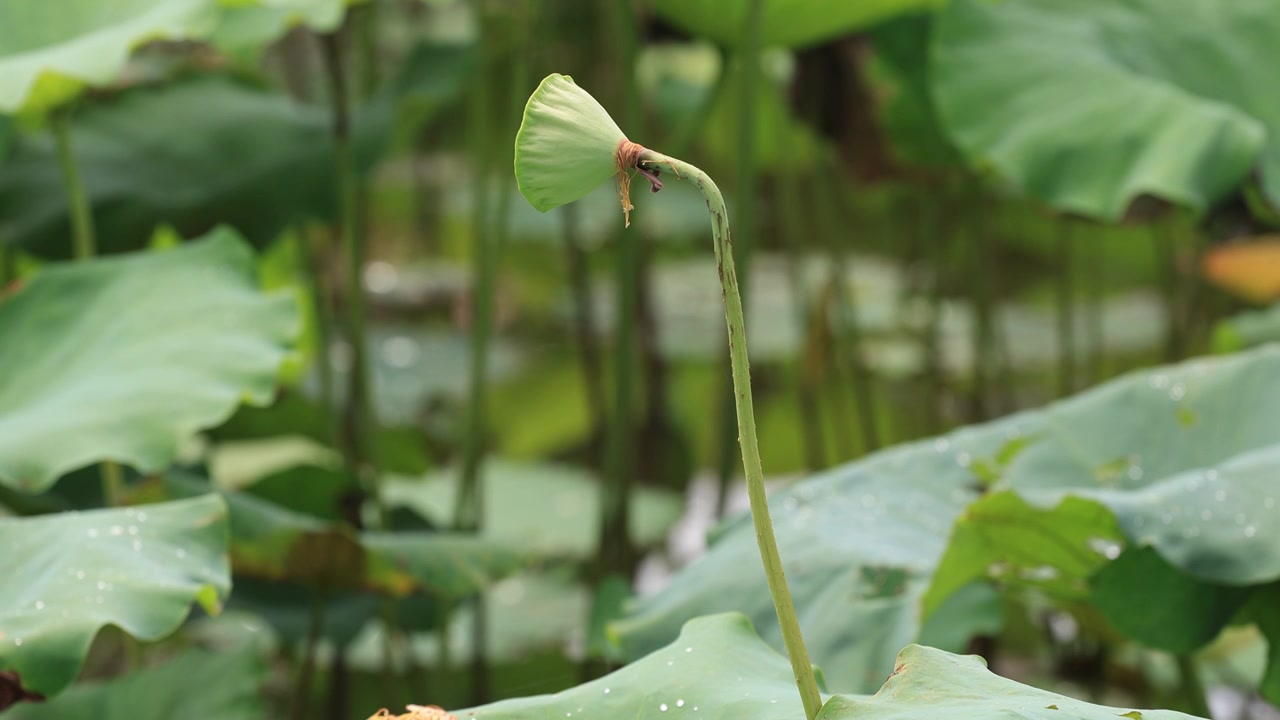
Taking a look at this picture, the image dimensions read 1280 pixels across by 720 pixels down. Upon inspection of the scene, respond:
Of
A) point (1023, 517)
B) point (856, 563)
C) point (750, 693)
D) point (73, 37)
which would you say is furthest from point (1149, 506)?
point (73, 37)

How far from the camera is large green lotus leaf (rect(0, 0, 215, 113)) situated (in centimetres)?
98

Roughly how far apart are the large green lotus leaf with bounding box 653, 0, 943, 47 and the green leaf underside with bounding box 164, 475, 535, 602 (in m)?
0.63

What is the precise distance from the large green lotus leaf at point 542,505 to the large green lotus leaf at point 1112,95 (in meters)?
0.64

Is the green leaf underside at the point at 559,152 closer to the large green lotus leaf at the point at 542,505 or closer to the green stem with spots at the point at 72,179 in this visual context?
the green stem with spots at the point at 72,179

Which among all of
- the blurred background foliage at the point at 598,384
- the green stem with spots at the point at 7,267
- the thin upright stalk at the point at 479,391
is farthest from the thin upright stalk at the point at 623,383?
the green stem with spots at the point at 7,267

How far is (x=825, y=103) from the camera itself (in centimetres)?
181

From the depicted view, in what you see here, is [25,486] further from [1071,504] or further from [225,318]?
[1071,504]

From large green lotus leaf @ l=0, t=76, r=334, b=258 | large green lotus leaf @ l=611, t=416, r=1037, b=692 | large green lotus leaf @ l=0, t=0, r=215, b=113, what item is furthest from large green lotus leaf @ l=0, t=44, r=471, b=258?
Result: large green lotus leaf @ l=611, t=416, r=1037, b=692

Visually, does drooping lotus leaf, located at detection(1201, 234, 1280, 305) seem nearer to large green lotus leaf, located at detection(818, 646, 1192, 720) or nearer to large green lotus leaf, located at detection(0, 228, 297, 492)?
large green lotus leaf, located at detection(0, 228, 297, 492)

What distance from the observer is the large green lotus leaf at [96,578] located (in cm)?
64

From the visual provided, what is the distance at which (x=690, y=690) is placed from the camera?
53 centimetres

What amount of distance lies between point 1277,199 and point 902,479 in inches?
22.1

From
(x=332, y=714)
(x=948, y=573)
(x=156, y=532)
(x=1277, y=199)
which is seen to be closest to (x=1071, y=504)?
(x=948, y=573)

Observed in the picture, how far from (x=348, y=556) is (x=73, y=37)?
569mm
